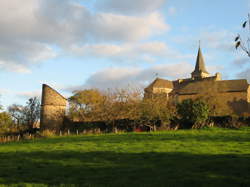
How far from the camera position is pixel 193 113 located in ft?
108

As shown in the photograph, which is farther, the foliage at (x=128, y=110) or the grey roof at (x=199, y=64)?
the grey roof at (x=199, y=64)

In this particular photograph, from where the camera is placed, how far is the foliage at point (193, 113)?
107 ft

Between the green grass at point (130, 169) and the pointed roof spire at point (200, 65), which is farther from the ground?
the pointed roof spire at point (200, 65)

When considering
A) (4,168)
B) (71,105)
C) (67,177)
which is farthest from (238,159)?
(71,105)

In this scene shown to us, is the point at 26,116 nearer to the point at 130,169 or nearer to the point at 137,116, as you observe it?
the point at 137,116

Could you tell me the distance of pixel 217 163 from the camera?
37.1ft

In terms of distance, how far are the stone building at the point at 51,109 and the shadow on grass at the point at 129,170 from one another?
24.9 m

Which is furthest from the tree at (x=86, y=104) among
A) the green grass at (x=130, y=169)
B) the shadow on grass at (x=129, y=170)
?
the shadow on grass at (x=129, y=170)

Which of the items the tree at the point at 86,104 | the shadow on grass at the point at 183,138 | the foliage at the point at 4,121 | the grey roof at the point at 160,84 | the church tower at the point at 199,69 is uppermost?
the church tower at the point at 199,69

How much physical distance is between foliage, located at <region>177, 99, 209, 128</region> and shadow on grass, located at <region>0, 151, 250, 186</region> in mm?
19200

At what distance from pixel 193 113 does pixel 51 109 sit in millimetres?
18395

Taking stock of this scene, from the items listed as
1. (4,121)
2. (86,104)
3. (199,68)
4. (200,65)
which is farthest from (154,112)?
(200,65)

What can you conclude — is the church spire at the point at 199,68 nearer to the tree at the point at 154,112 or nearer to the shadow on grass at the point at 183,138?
the tree at the point at 154,112

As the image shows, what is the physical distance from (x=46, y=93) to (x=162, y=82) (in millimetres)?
47356
